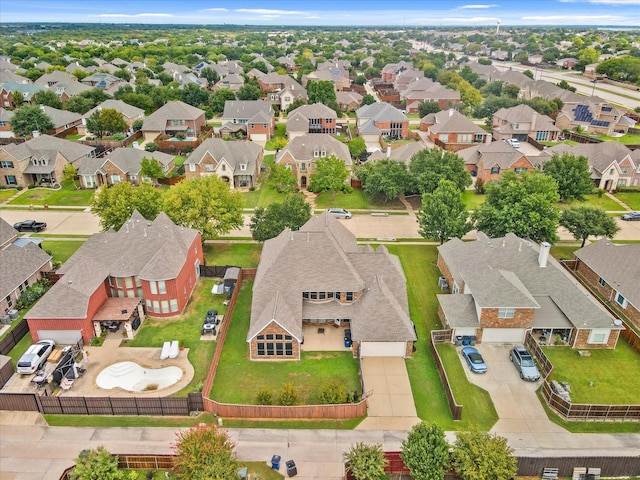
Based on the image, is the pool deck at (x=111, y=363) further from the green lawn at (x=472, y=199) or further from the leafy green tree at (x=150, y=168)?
the green lawn at (x=472, y=199)

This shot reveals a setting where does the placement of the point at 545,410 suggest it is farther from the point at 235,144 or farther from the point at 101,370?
the point at 235,144

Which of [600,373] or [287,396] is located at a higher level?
[287,396]

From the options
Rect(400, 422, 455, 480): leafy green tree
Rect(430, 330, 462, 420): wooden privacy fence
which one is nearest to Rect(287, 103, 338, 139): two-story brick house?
Rect(430, 330, 462, 420): wooden privacy fence

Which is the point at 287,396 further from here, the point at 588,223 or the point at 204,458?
the point at 588,223

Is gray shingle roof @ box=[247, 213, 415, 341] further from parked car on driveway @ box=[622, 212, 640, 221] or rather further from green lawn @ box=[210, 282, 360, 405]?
parked car on driveway @ box=[622, 212, 640, 221]

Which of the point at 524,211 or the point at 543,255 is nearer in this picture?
the point at 543,255

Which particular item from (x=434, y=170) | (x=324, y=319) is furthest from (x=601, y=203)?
(x=324, y=319)

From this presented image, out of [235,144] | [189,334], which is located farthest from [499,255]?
[235,144]
